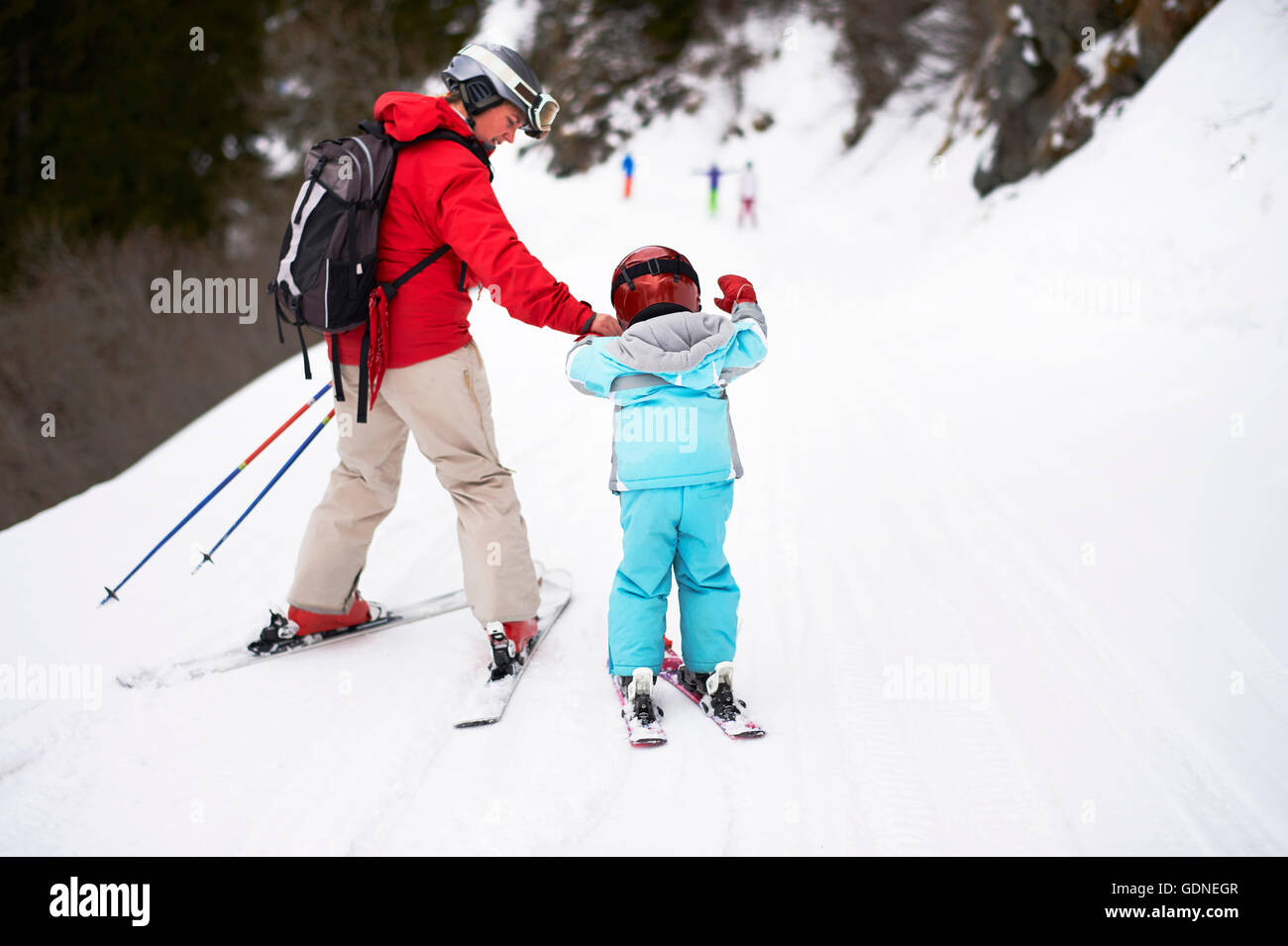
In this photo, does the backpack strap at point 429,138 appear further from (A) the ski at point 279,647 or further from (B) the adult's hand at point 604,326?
(A) the ski at point 279,647

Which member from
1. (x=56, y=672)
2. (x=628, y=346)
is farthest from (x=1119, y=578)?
(x=56, y=672)

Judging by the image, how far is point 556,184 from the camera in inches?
985

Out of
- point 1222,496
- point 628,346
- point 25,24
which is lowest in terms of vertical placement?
point 1222,496

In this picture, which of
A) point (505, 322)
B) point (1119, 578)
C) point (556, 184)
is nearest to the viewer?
point (1119, 578)

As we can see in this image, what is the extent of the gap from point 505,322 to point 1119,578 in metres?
6.51

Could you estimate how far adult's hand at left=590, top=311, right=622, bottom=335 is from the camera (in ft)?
8.80

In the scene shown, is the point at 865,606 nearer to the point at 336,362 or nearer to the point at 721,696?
the point at 721,696

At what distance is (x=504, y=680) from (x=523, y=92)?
206cm

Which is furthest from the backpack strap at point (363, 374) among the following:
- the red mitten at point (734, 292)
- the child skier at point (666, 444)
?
the red mitten at point (734, 292)

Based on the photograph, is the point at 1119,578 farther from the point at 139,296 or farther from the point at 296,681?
the point at 139,296

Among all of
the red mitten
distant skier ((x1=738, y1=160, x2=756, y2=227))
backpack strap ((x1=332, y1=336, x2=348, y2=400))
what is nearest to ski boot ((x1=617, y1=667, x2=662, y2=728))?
the red mitten

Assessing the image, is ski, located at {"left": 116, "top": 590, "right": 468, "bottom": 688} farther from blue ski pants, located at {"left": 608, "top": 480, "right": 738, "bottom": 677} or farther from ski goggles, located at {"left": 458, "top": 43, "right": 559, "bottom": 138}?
ski goggles, located at {"left": 458, "top": 43, "right": 559, "bottom": 138}

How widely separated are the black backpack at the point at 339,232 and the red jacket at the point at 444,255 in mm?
57

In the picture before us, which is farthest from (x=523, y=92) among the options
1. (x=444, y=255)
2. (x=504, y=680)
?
(x=504, y=680)
